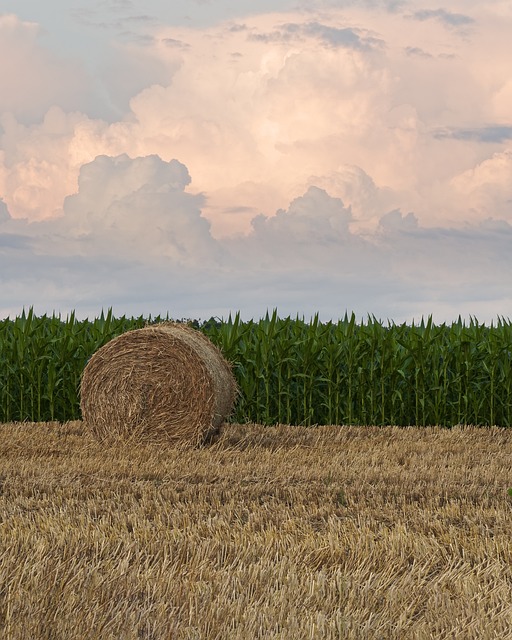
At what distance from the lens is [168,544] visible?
21.1ft

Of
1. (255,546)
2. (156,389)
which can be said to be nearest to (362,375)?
(156,389)

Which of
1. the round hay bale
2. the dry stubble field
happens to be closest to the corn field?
the round hay bale

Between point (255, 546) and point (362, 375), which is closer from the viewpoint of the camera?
point (255, 546)

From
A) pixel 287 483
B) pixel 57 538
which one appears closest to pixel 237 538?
pixel 57 538

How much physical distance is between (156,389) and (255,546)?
20.1 ft

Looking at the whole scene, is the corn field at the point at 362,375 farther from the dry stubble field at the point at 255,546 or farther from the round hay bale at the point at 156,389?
the dry stubble field at the point at 255,546

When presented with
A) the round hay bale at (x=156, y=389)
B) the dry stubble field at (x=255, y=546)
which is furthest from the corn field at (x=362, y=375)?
the dry stubble field at (x=255, y=546)

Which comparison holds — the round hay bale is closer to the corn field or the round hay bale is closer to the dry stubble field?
the dry stubble field

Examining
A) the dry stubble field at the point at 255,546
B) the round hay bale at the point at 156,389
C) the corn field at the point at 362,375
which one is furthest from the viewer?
the corn field at the point at 362,375

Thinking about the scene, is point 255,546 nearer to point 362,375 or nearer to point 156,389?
point 156,389

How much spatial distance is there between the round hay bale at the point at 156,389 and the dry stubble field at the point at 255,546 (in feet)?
3.07

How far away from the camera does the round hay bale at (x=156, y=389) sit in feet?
39.9

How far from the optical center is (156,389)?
12.4m

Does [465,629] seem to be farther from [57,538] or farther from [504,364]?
[504,364]
